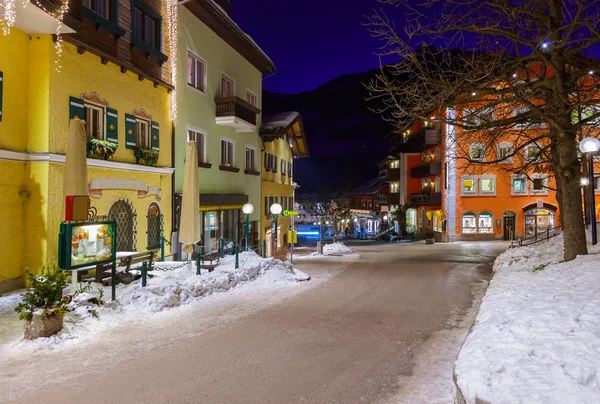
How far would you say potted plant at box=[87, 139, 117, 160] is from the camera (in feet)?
43.0

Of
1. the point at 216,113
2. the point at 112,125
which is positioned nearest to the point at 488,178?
the point at 216,113

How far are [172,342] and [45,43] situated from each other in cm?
921

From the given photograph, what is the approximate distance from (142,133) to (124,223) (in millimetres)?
3664

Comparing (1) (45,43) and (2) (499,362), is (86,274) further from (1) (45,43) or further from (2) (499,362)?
(2) (499,362)

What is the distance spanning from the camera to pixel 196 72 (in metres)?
20.1

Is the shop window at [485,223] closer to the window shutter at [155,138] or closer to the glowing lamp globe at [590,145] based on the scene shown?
the glowing lamp globe at [590,145]

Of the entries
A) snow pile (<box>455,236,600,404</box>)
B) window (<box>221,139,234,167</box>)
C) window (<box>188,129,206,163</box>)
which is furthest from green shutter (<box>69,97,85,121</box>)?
snow pile (<box>455,236,600,404</box>)

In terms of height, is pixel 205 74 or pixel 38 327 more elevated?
pixel 205 74

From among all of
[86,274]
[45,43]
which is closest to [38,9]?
[45,43]

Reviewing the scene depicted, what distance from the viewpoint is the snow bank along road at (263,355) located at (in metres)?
5.55

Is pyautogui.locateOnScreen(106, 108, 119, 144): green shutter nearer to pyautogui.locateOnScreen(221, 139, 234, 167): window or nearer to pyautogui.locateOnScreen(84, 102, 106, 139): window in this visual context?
pyautogui.locateOnScreen(84, 102, 106, 139): window

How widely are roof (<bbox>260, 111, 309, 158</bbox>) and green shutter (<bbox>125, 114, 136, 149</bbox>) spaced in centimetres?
1303

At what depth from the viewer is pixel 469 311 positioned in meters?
10.1

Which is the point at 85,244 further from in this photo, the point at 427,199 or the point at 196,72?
the point at 427,199
